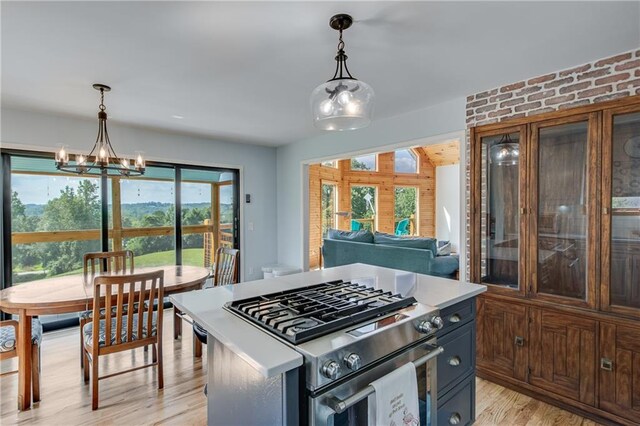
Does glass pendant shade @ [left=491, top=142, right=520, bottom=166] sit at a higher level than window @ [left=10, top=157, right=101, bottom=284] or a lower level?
higher

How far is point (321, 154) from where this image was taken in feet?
15.9

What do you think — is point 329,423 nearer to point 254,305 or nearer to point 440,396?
point 254,305

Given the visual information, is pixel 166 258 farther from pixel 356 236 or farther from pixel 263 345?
pixel 263 345

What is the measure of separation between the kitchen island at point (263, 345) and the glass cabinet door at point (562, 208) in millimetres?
974

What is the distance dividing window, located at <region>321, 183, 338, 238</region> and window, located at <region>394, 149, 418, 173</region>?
2249 mm

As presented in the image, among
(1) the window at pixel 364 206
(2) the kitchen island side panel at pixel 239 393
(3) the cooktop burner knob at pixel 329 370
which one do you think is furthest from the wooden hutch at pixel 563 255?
(1) the window at pixel 364 206

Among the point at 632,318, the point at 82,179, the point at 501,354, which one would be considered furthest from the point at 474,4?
the point at 82,179

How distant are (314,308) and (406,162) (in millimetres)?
8655

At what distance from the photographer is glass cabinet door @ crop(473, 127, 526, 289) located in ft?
8.94

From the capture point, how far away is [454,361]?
1.78 meters

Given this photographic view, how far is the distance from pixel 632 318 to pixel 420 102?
2.39 metres

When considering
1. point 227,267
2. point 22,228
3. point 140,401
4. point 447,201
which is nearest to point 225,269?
point 227,267

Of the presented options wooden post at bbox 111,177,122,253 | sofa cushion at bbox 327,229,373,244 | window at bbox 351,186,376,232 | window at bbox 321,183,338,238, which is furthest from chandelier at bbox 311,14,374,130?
window at bbox 351,186,376,232

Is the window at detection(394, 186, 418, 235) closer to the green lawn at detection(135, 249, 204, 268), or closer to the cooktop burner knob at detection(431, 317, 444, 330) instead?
the green lawn at detection(135, 249, 204, 268)
